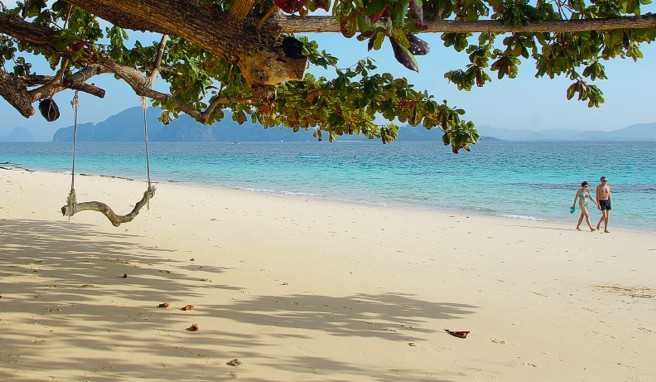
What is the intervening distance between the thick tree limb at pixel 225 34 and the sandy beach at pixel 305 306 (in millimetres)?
2015

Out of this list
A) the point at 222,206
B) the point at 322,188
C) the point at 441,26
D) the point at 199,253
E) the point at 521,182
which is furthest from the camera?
the point at 521,182

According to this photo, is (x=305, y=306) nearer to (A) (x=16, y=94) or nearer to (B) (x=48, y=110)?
(A) (x=16, y=94)

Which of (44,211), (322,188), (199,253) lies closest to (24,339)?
(199,253)

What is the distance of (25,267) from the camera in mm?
6867

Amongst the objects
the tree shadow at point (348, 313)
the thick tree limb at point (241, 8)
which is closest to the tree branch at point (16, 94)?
the tree shadow at point (348, 313)

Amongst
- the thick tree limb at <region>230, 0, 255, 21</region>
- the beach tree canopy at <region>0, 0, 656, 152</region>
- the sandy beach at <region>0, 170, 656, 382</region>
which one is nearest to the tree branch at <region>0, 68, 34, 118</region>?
the beach tree canopy at <region>0, 0, 656, 152</region>

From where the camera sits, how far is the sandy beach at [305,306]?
4.21 metres

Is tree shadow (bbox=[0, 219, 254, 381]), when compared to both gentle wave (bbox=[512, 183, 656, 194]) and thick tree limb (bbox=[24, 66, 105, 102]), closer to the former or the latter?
thick tree limb (bbox=[24, 66, 105, 102])

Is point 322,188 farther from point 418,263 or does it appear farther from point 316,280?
point 316,280

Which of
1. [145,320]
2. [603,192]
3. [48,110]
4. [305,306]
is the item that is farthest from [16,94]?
[603,192]

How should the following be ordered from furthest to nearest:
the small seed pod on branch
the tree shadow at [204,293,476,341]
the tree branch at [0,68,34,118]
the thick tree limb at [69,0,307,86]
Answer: the small seed pod on branch, the tree branch at [0,68,34,118], the tree shadow at [204,293,476,341], the thick tree limb at [69,0,307,86]

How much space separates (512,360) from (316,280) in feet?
9.94

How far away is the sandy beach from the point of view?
4211 mm

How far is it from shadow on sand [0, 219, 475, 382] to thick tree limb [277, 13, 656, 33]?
7.64 ft
